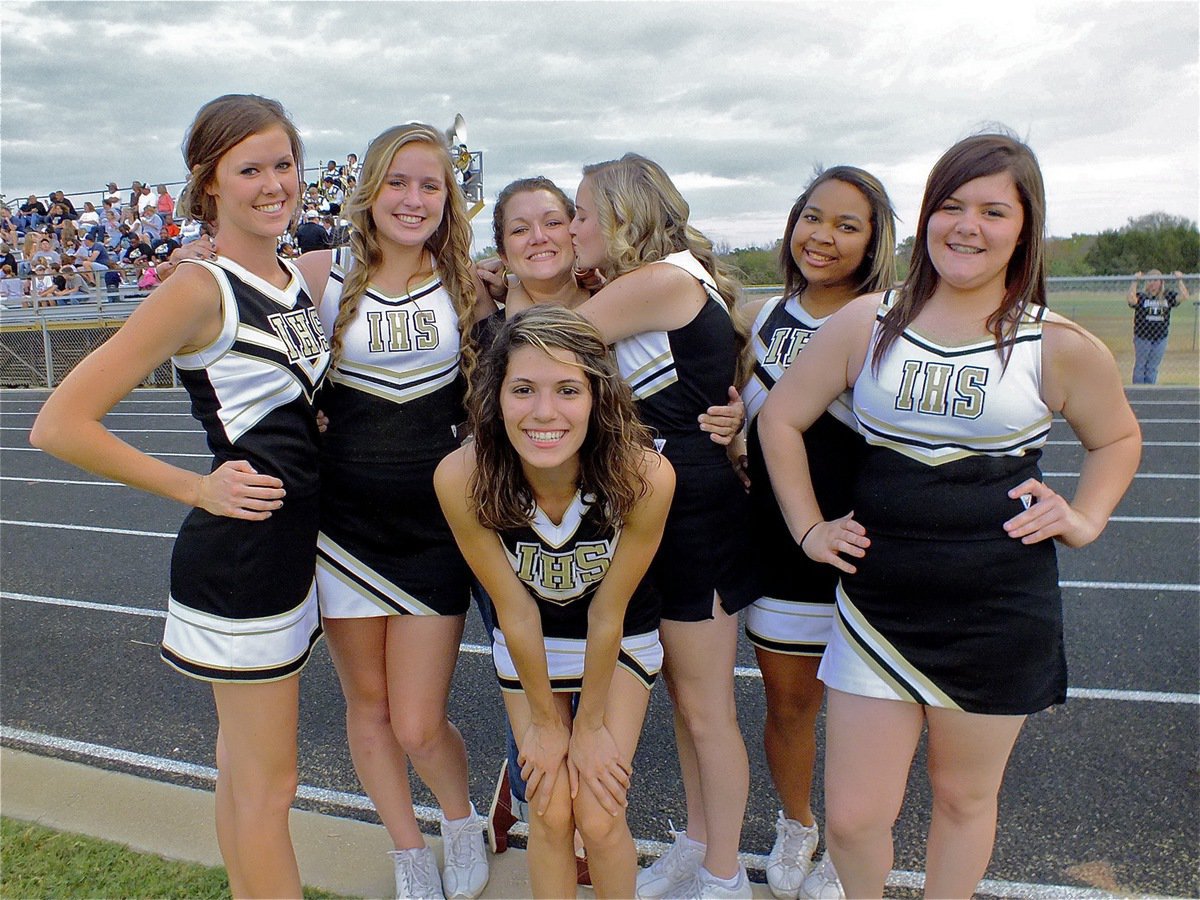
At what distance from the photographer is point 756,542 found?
2428mm

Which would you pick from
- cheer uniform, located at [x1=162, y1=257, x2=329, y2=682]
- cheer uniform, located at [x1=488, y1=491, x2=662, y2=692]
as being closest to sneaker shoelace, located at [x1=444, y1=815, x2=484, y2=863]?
cheer uniform, located at [x1=488, y1=491, x2=662, y2=692]

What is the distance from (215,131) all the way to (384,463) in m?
0.90

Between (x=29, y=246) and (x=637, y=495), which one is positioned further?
(x=29, y=246)

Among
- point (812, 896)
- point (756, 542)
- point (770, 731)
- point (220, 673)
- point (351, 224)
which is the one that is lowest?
point (812, 896)

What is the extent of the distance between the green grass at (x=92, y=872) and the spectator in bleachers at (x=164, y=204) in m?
20.2

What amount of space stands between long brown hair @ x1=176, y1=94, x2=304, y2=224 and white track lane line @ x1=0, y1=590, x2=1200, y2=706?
1609mm

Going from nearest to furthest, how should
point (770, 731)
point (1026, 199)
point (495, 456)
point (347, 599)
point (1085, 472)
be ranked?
point (1026, 199) < point (1085, 472) < point (495, 456) < point (347, 599) < point (770, 731)

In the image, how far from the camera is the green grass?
8.20ft

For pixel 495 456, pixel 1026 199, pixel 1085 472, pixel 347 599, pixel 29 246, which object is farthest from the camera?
pixel 29 246

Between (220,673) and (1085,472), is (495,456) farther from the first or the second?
(1085,472)

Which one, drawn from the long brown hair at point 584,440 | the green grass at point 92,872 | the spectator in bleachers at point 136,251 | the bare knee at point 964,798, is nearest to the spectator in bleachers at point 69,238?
the spectator in bleachers at point 136,251

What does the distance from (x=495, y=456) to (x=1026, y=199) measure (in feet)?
4.24

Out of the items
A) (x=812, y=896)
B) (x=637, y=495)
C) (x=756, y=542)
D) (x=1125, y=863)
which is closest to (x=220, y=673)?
(x=637, y=495)

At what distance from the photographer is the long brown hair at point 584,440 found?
205cm
